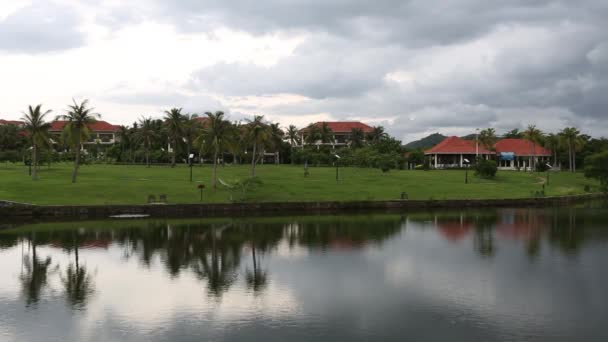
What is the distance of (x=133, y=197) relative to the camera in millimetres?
58969

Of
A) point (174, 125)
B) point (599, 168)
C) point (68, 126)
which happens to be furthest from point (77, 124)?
point (599, 168)

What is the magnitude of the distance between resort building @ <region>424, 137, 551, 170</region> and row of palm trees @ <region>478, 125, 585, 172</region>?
1.50 metres

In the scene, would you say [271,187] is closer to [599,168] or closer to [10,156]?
[599,168]

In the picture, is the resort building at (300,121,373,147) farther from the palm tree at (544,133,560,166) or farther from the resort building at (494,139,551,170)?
the palm tree at (544,133,560,166)

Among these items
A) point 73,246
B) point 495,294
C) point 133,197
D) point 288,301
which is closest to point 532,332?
point 495,294

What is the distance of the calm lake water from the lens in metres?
18.3

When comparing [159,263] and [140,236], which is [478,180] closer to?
[140,236]

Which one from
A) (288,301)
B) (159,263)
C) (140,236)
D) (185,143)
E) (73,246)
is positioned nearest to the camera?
(288,301)

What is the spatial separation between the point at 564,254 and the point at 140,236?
29.3 m

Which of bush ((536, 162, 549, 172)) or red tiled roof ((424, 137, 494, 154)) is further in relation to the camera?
red tiled roof ((424, 137, 494, 154))

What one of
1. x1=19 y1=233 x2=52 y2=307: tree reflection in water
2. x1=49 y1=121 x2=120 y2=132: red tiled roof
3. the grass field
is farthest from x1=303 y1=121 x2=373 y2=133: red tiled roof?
x1=19 y1=233 x2=52 y2=307: tree reflection in water

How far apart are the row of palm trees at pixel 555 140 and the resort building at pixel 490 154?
1.50m

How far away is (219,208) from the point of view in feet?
184

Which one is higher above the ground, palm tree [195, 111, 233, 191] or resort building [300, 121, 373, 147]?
resort building [300, 121, 373, 147]
